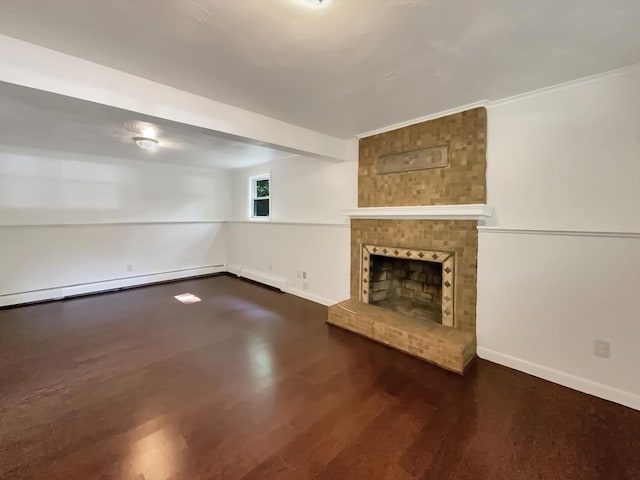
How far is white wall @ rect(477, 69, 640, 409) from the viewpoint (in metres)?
2.09

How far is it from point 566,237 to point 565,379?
3.76 feet

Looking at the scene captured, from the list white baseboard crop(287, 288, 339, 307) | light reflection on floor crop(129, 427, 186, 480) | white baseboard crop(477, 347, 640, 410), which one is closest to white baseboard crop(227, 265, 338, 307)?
white baseboard crop(287, 288, 339, 307)

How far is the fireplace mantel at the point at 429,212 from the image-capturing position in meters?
2.66

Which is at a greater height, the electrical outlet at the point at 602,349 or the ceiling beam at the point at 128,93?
the ceiling beam at the point at 128,93

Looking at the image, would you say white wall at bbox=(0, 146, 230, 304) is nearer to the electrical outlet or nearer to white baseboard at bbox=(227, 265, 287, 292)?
white baseboard at bbox=(227, 265, 287, 292)

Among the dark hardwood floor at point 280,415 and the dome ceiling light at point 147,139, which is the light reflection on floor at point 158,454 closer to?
the dark hardwood floor at point 280,415

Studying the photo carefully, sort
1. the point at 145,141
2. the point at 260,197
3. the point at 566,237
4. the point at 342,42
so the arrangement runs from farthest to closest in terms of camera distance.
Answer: the point at 260,197 → the point at 145,141 → the point at 566,237 → the point at 342,42

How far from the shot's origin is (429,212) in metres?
2.97

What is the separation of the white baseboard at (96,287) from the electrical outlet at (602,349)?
253 inches

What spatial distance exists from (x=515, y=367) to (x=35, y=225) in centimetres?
673

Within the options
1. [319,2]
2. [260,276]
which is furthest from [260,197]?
[319,2]

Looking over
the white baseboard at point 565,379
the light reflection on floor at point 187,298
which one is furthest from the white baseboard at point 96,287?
the white baseboard at point 565,379

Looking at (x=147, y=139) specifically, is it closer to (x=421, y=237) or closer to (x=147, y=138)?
(x=147, y=138)

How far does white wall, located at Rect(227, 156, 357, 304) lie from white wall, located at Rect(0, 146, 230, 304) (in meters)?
1.15
